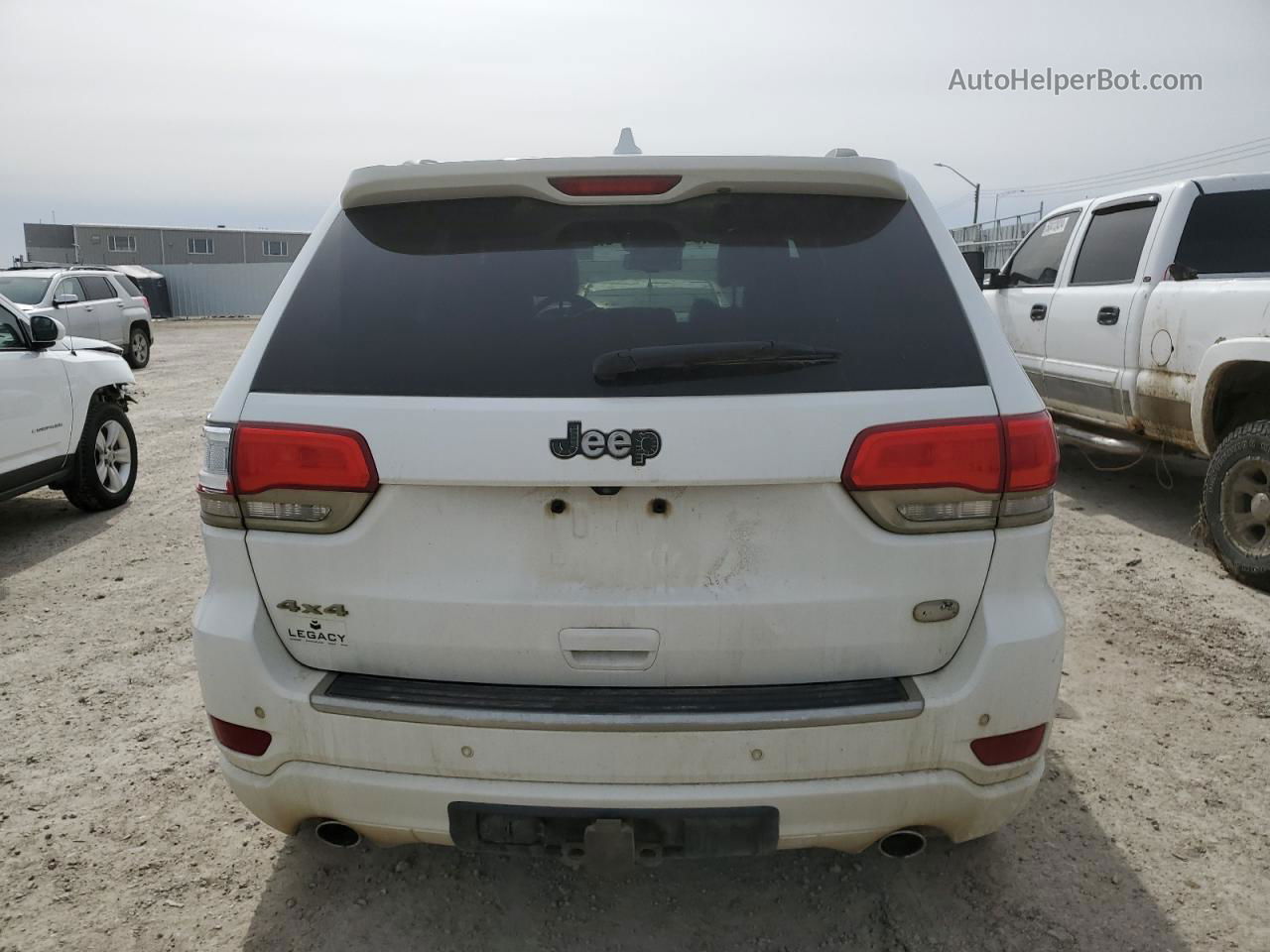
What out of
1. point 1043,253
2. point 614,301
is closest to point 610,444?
point 614,301

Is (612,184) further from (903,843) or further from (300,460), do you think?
(903,843)

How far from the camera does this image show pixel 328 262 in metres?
2.24

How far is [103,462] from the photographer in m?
7.16

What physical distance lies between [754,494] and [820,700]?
456mm

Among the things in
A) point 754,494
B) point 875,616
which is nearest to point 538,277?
point 754,494

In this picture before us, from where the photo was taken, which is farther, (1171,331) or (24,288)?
(24,288)

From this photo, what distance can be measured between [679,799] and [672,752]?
110 millimetres

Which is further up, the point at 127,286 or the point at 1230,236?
the point at 1230,236

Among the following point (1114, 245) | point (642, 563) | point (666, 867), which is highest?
point (1114, 245)

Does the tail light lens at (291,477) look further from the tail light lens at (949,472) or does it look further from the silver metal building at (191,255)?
the silver metal building at (191,255)

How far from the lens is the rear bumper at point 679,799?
1979mm

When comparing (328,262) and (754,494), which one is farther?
(328,262)

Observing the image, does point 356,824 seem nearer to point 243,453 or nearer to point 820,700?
point 243,453

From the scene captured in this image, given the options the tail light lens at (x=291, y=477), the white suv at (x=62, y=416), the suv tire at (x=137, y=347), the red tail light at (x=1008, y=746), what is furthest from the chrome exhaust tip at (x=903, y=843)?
the suv tire at (x=137, y=347)
